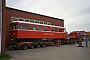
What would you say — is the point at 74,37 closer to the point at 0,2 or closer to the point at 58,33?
the point at 58,33

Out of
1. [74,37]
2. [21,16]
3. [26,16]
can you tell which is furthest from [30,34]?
[74,37]

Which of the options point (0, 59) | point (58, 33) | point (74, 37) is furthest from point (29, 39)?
point (74, 37)

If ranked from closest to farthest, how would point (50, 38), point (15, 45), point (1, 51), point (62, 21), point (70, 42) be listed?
point (1, 51) < point (15, 45) < point (50, 38) < point (70, 42) < point (62, 21)

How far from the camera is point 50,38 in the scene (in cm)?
2977

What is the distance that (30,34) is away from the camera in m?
24.9

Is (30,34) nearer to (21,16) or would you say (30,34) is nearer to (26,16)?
(21,16)

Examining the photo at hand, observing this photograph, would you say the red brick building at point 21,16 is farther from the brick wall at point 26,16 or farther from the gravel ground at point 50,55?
the gravel ground at point 50,55

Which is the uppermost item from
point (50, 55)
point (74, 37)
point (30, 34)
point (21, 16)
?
point (21, 16)

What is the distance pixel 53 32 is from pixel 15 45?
9644 mm

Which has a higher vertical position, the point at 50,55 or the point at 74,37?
the point at 74,37

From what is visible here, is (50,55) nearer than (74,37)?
Yes

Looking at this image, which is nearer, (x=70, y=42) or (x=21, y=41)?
(x=21, y=41)

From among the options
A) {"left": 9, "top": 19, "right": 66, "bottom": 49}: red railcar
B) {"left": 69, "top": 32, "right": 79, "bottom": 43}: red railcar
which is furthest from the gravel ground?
{"left": 69, "top": 32, "right": 79, "bottom": 43}: red railcar

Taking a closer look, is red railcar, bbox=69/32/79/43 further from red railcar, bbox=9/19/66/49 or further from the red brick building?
red railcar, bbox=9/19/66/49
